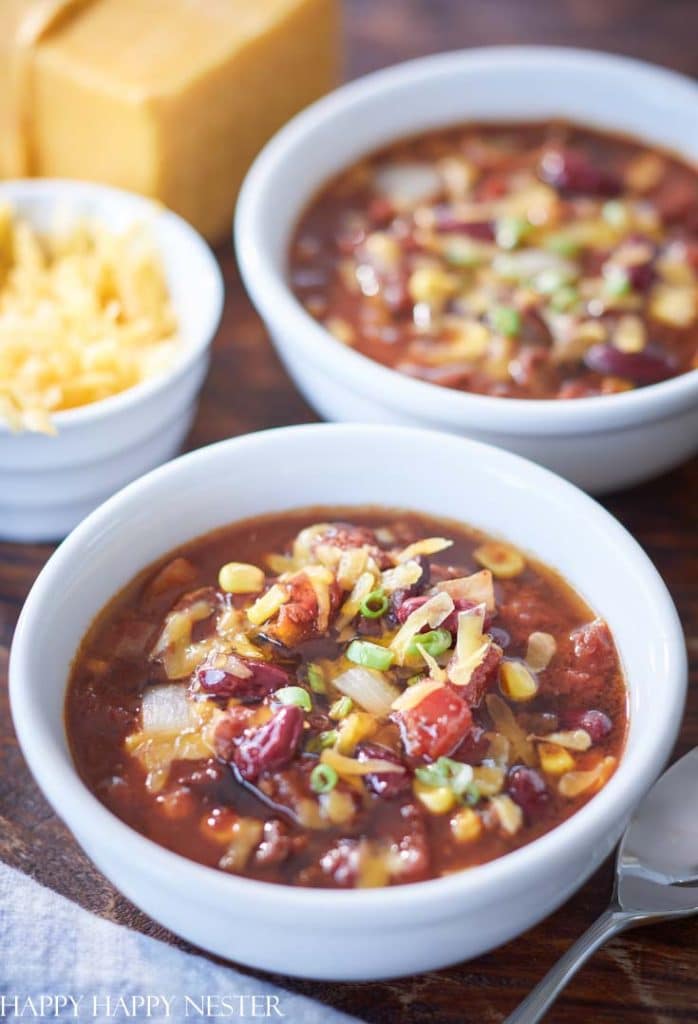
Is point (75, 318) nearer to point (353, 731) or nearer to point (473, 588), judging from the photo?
point (473, 588)

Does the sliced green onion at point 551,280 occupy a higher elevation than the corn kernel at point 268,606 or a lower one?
higher

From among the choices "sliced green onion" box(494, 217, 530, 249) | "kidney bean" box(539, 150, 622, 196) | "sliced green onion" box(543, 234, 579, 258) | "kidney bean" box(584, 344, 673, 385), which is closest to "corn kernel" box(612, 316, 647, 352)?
"kidney bean" box(584, 344, 673, 385)

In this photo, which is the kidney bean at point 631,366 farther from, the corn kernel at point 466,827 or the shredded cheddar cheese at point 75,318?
the corn kernel at point 466,827

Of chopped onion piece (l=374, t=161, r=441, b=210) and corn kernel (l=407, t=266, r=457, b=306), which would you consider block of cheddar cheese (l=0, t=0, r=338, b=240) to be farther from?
corn kernel (l=407, t=266, r=457, b=306)

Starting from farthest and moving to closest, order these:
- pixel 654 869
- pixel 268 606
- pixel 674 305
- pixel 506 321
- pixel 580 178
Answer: pixel 580 178
pixel 674 305
pixel 506 321
pixel 268 606
pixel 654 869

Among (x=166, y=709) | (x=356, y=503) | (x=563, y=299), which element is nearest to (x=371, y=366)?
(x=356, y=503)

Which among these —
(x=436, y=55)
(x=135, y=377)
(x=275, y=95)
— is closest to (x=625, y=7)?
(x=436, y=55)

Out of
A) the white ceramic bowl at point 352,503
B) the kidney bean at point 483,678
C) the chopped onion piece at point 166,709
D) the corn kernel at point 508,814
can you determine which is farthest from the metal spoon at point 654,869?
the chopped onion piece at point 166,709
